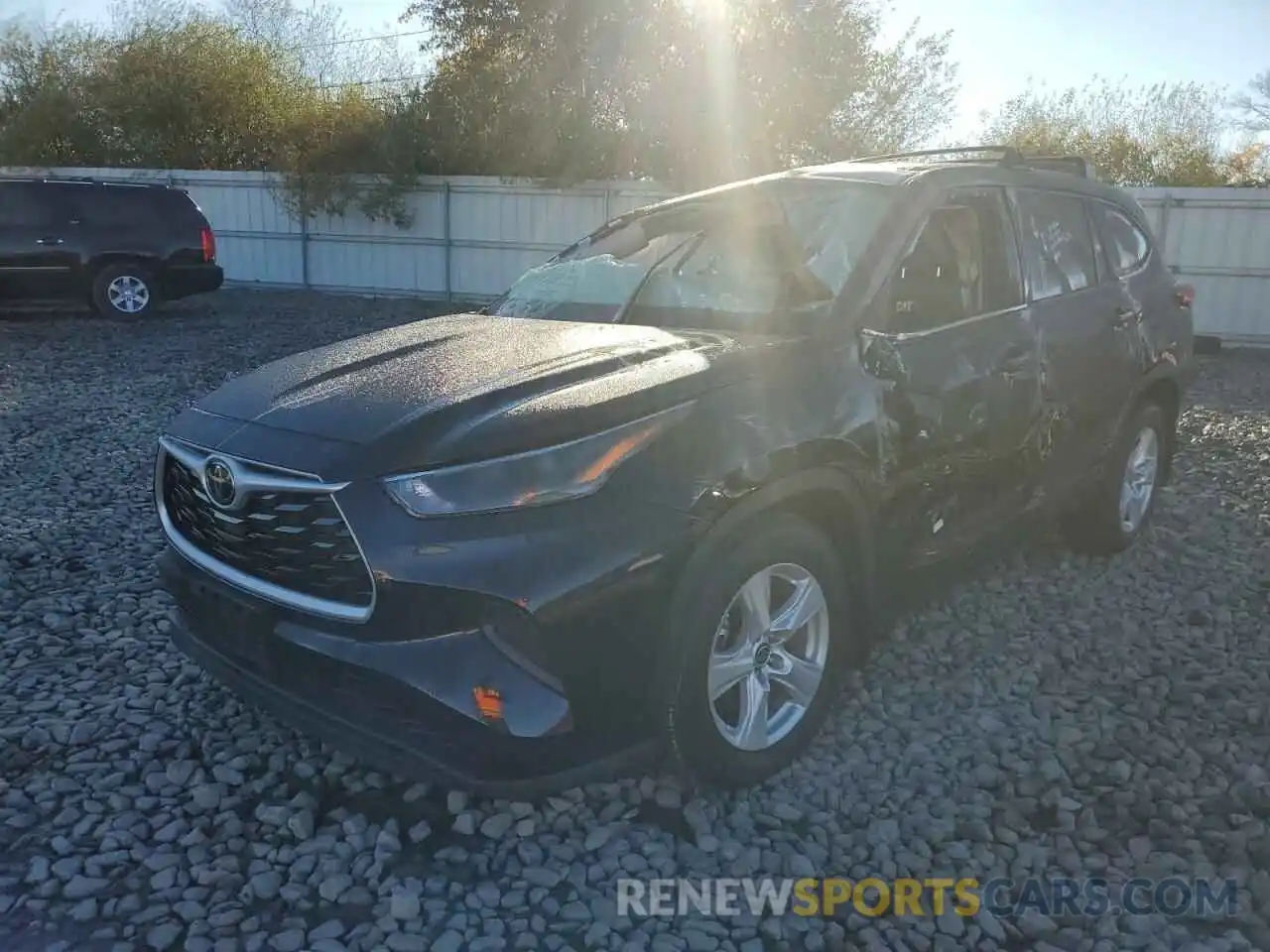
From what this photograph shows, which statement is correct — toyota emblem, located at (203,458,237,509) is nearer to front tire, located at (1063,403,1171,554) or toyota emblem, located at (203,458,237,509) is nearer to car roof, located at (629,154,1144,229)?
car roof, located at (629,154,1144,229)

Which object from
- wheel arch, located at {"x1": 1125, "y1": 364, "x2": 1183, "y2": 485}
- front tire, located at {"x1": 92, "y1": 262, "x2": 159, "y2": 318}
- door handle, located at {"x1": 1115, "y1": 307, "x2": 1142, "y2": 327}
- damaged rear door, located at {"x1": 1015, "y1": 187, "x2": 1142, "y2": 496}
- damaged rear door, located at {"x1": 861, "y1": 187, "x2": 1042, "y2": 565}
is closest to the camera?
damaged rear door, located at {"x1": 861, "y1": 187, "x2": 1042, "y2": 565}

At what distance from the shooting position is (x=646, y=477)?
8.44ft

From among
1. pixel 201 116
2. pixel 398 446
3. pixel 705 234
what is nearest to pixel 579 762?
pixel 398 446

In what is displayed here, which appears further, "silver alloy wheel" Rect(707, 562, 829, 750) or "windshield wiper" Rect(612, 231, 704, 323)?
"windshield wiper" Rect(612, 231, 704, 323)

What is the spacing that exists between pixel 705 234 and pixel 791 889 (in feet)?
7.50

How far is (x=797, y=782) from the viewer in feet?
10.2

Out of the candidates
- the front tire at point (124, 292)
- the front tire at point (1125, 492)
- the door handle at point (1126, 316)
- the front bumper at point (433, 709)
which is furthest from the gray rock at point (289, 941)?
the front tire at point (124, 292)

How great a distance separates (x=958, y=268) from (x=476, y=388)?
195cm

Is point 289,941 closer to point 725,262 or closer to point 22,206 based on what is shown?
point 725,262

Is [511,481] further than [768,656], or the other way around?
[768,656]

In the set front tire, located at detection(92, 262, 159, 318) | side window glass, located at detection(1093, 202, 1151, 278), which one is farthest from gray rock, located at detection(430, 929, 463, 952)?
front tire, located at detection(92, 262, 159, 318)

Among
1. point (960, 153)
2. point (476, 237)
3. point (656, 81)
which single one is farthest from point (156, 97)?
point (960, 153)

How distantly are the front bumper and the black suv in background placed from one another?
1247cm

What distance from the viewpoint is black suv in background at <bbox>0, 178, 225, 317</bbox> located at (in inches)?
505
